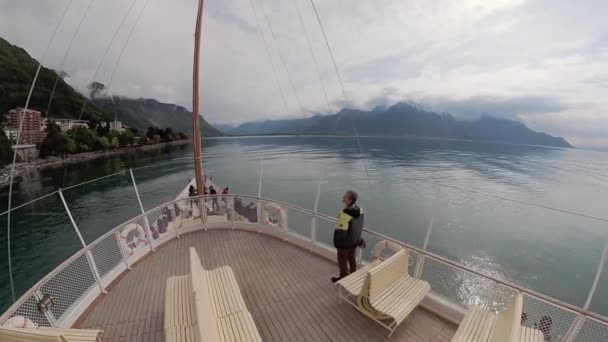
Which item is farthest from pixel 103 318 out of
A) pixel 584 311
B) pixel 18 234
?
pixel 18 234

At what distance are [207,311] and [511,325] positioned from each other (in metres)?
2.82

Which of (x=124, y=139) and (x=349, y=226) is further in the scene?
(x=124, y=139)

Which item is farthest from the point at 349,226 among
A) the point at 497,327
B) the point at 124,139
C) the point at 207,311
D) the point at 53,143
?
the point at 124,139

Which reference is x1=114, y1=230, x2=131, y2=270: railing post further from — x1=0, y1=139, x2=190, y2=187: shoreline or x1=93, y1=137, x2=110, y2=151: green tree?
x1=93, y1=137, x2=110, y2=151: green tree

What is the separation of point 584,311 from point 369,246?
1047cm

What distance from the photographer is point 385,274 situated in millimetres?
3186

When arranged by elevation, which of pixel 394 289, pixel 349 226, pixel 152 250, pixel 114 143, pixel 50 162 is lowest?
pixel 50 162

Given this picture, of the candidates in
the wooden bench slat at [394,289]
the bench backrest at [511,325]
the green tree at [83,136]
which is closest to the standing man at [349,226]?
the wooden bench slat at [394,289]

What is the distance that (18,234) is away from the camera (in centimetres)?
1784

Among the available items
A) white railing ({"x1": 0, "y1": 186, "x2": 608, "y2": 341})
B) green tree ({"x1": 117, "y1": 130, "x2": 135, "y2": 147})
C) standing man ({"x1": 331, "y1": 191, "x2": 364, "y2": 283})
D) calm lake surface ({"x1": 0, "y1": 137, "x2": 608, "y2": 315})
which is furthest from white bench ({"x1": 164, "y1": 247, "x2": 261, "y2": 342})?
green tree ({"x1": 117, "y1": 130, "x2": 135, "y2": 147})

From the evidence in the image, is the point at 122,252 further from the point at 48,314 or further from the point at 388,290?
the point at 388,290

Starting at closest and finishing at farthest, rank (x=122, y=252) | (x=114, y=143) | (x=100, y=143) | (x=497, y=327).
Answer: (x=497, y=327)
(x=122, y=252)
(x=100, y=143)
(x=114, y=143)

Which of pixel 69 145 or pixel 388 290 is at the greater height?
pixel 388 290

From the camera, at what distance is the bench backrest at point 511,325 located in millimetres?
2102
